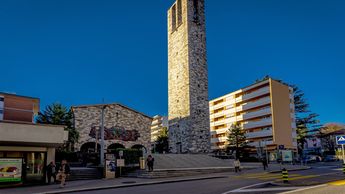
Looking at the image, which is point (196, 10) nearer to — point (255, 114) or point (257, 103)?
point (257, 103)

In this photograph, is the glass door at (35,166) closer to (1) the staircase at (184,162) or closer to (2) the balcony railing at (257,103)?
(1) the staircase at (184,162)

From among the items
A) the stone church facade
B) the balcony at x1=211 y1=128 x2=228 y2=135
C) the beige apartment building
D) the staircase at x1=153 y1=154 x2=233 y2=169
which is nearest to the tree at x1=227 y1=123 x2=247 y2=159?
the beige apartment building

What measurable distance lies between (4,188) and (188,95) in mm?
26992

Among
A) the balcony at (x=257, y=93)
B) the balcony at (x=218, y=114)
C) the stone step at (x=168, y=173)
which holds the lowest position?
the stone step at (x=168, y=173)

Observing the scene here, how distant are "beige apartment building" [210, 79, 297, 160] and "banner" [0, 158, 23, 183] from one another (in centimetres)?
4513

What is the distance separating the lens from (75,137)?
3681cm

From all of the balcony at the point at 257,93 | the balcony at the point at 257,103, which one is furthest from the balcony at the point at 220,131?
the balcony at the point at 257,93

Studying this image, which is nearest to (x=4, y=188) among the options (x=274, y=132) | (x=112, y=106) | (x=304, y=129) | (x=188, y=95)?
(x=112, y=106)

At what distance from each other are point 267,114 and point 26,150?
162ft

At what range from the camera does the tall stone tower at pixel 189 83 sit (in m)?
41.8

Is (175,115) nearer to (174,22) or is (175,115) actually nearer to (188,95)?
(188,95)

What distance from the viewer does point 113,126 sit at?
39781 mm

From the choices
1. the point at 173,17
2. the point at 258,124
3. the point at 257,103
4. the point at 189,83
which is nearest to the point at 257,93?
the point at 257,103

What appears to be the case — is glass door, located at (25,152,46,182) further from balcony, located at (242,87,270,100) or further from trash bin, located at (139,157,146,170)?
balcony, located at (242,87,270,100)
